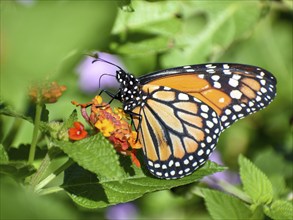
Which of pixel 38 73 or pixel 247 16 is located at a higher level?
pixel 247 16

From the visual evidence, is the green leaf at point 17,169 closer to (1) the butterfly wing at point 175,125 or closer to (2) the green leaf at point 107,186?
(2) the green leaf at point 107,186

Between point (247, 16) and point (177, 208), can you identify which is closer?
point (247, 16)

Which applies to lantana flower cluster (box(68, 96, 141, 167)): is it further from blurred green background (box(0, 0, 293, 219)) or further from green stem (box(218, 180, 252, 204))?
green stem (box(218, 180, 252, 204))

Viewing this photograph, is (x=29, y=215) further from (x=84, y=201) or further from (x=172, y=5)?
(x=172, y=5)

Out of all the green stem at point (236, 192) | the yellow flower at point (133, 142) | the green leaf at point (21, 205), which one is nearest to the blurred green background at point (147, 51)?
the green leaf at point (21, 205)

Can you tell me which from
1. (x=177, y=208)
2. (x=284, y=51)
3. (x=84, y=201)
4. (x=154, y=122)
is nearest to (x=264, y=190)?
(x=154, y=122)

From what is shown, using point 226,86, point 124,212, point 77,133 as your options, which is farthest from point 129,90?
point 124,212
